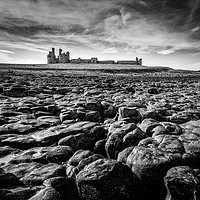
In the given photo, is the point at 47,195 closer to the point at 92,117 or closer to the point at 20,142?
the point at 20,142

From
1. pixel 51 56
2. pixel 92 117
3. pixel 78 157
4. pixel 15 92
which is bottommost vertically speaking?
pixel 78 157

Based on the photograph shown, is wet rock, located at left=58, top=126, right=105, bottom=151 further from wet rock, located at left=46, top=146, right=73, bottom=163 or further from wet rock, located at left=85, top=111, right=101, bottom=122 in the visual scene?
wet rock, located at left=85, top=111, right=101, bottom=122

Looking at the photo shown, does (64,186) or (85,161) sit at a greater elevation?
(85,161)

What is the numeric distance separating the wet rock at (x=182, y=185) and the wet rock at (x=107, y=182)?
464 millimetres

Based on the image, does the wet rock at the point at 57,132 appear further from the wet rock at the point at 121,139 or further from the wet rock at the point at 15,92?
the wet rock at the point at 15,92

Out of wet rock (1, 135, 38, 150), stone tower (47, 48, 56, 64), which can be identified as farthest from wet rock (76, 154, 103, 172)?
stone tower (47, 48, 56, 64)

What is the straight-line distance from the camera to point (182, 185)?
98.0 inches

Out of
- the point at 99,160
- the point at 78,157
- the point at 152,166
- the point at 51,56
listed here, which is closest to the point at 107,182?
the point at 99,160

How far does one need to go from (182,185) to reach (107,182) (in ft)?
3.14

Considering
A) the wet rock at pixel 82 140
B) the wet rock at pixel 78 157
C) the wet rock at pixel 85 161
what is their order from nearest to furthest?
the wet rock at pixel 85 161
the wet rock at pixel 78 157
the wet rock at pixel 82 140

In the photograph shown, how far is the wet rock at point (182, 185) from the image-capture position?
2446mm

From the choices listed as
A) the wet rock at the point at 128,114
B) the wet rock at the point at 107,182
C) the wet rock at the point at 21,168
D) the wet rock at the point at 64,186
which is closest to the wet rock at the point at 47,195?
the wet rock at the point at 64,186

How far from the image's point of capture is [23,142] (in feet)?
14.0

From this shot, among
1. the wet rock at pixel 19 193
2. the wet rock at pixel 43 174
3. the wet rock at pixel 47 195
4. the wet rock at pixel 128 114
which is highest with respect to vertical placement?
the wet rock at pixel 128 114
